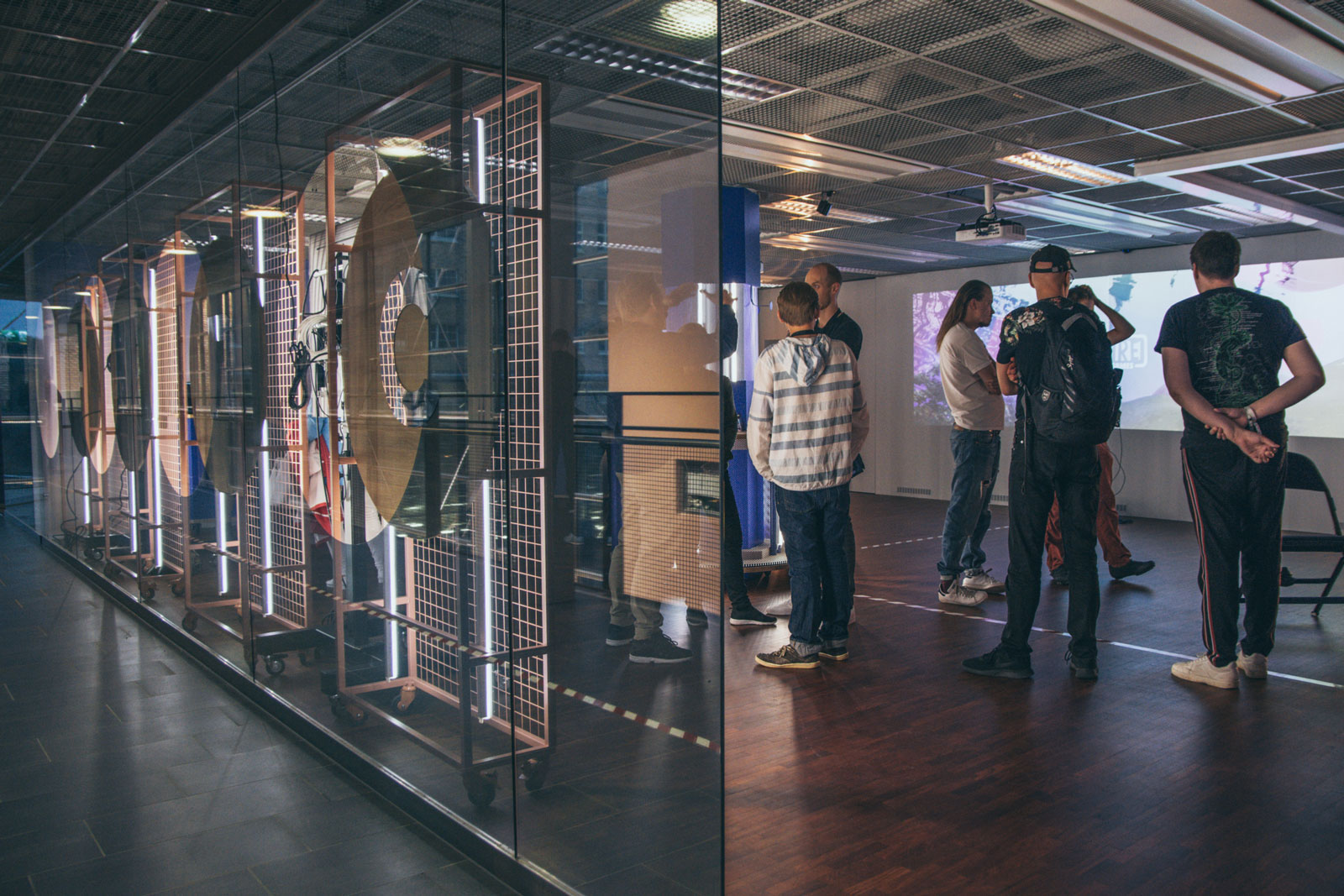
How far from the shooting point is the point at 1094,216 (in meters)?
7.67

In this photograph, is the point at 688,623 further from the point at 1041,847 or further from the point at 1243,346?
the point at 1243,346

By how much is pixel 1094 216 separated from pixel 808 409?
5.55 meters

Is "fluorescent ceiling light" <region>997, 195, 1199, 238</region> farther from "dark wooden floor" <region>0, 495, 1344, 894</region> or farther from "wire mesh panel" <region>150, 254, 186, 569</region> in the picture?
"wire mesh panel" <region>150, 254, 186, 569</region>

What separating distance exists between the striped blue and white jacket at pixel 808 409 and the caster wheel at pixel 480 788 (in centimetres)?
173

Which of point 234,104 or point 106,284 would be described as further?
point 106,284

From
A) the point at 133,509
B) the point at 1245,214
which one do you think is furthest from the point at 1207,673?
the point at 1245,214

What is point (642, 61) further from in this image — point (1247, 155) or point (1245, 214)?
point (1245, 214)

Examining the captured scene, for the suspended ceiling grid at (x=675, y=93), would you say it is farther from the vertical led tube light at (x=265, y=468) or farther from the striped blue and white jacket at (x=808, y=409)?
the striped blue and white jacket at (x=808, y=409)

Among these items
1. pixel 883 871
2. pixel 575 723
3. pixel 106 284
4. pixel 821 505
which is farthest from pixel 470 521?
pixel 106 284

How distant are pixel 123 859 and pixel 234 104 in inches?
107

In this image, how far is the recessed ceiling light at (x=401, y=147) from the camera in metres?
2.18

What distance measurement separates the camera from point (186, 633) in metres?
4.22

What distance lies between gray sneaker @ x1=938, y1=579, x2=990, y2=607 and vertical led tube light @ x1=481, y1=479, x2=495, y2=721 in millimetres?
3327

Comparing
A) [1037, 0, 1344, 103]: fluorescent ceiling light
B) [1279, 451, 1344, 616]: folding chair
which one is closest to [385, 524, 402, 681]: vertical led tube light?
[1037, 0, 1344, 103]: fluorescent ceiling light
